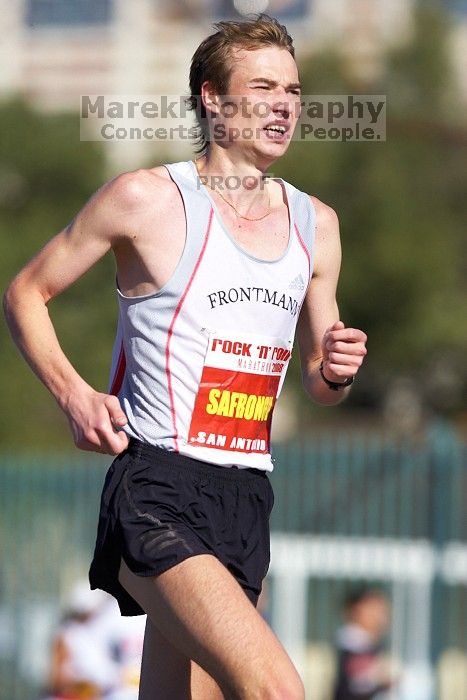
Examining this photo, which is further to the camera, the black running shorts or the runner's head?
the runner's head

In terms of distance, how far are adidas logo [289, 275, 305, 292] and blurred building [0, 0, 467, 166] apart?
34138mm

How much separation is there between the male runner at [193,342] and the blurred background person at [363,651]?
533 cm

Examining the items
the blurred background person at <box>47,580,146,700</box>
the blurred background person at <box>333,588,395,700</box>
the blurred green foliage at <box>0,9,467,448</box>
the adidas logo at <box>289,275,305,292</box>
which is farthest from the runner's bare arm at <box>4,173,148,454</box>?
the blurred green foliage at <box>0,9,467,448</box>

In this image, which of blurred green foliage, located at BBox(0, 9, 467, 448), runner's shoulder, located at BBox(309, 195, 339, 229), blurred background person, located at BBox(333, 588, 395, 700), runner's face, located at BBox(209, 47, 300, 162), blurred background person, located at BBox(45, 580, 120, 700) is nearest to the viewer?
runner's face, located at BBox(209, 47, 300, 162)

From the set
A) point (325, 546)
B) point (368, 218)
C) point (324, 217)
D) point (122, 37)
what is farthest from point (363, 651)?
point (122, 37)

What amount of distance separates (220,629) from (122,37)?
131 ft

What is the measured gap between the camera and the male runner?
3.98 metres

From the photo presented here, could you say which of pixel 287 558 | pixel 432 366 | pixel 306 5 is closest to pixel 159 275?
pixel 287 558

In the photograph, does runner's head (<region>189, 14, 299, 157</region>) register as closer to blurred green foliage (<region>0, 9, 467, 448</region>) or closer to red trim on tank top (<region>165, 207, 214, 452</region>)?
red trim on tank top (<region>165, 207, 214, 452</region>)

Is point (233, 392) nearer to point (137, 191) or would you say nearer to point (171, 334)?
point (171, 334)

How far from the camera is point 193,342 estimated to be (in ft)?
13.4

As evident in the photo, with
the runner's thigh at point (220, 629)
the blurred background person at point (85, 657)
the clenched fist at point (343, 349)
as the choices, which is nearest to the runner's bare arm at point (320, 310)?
the clenched fist at point (343, 349)

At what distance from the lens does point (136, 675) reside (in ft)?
25.5

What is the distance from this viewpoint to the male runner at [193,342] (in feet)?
13.1
